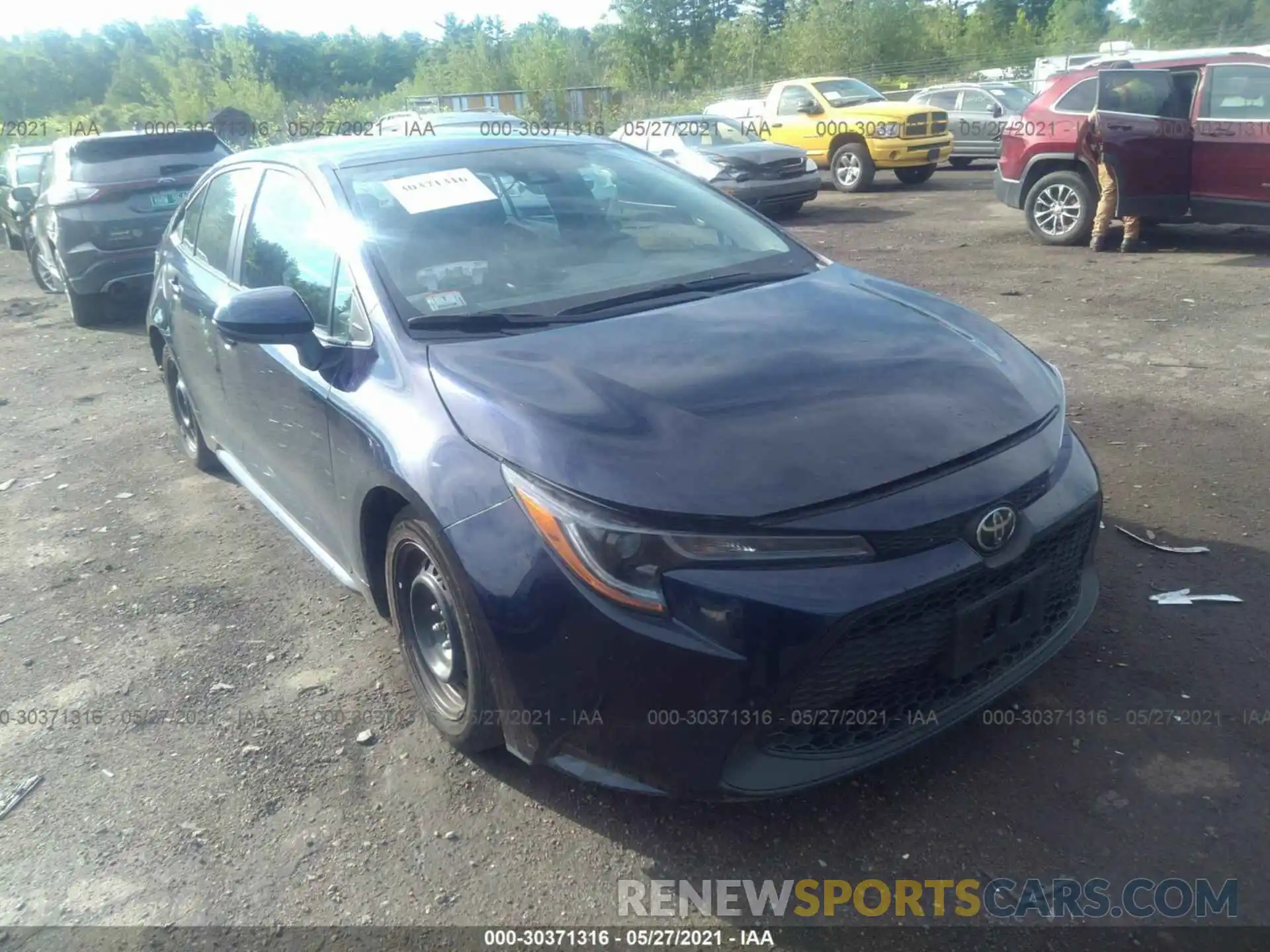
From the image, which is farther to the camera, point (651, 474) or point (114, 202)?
point (114, 202)

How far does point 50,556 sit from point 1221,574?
508 centimetres

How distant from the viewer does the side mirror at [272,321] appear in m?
3.03

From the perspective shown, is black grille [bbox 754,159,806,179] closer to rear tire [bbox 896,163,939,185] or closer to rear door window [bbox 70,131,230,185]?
rear tire [bbox 896,163,939,185]

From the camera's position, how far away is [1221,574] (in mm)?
3578

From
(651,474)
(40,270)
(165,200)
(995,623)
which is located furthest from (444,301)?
(40,270)

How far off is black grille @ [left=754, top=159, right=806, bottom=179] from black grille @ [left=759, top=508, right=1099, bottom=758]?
12.0m

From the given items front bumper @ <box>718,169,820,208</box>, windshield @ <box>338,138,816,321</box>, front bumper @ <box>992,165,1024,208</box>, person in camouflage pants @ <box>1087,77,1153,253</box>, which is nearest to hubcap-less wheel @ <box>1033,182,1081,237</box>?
front bumper @ <box>992,165,1024,208</box>

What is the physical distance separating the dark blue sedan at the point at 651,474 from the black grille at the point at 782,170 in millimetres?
10623

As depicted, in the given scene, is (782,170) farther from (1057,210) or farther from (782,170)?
(1057,210)

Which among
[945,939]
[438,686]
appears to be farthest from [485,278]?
[945,939]

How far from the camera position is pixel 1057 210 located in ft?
33.6

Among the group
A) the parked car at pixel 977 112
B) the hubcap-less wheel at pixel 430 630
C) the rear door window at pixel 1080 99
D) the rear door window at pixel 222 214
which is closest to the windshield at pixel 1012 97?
the parked car at pixel 977 112

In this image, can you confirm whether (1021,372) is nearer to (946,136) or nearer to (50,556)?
(50,556)

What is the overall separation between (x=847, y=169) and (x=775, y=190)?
12.0 ft
